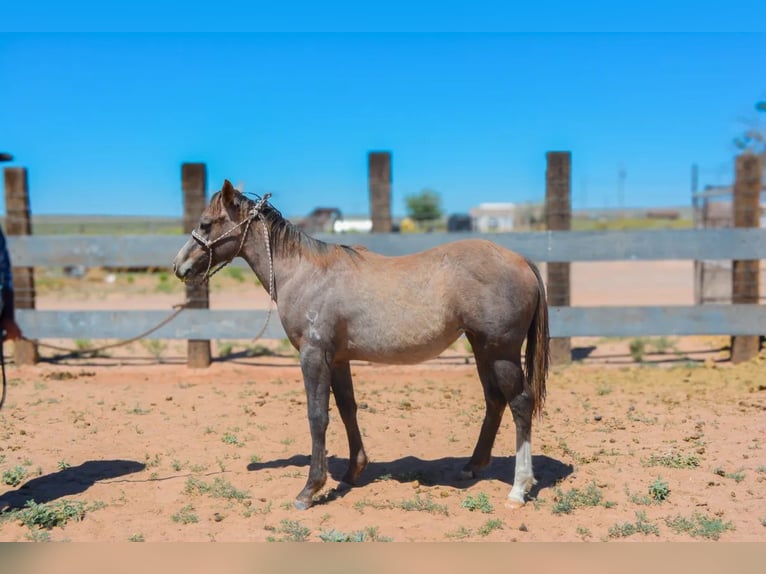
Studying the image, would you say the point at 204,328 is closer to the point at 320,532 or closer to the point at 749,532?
the point at 320,532

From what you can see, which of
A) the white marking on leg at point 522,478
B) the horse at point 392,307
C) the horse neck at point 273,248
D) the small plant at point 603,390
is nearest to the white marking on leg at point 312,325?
the horse at point 392,307

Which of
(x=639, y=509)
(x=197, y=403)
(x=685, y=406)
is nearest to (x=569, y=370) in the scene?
(x=685, y=406)

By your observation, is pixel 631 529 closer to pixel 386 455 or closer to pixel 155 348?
pixel 386 455

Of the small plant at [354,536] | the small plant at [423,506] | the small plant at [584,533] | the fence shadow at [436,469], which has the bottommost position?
the fence shadow at [436,469]

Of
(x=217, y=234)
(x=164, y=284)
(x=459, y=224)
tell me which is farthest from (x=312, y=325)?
(x=459, y=224)

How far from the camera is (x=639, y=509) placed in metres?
4.21

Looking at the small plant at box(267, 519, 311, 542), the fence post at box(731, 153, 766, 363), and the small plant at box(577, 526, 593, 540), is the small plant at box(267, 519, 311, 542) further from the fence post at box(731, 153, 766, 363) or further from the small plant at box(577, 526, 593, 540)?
the fence post at box(731, 153, 766, 363)

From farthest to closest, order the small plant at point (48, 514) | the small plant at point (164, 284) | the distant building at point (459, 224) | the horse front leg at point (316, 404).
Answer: the distant building at point (459, 224) → the small plant at point (164, 284) → the horse front leg at point (316, 404) → the small plant at point (48, 514)

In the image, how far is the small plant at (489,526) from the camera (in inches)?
154

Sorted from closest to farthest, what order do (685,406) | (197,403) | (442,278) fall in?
(442,278) < (685,406) < (197,403)

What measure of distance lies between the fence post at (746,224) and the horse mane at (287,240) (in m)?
6.02

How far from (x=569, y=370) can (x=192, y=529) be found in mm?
5569

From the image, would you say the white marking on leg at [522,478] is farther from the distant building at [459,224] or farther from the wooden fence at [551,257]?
the distant building at [459,224]

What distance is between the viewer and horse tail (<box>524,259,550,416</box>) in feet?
15.1
